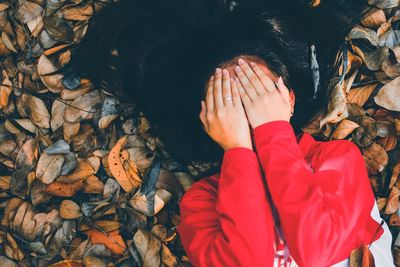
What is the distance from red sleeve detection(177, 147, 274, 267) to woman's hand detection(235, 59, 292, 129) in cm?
12

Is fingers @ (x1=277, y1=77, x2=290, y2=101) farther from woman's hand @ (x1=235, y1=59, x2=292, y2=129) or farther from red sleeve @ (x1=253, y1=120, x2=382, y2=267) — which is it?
red sleeve @ (x1=253, y1=120, x2=382, y2=267)

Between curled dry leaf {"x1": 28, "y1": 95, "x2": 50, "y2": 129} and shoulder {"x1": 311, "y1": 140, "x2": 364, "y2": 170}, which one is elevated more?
shoulder {"x1": 311, "y1": 140, "x2": 364, "y2": 170}

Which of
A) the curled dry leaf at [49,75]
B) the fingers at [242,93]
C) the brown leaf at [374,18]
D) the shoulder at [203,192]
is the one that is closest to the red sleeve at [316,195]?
the fingers at [242,93]

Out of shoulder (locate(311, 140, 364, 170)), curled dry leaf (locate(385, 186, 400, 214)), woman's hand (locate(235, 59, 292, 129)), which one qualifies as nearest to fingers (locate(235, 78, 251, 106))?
woman's hand (locate(235, 59, 292, 129))

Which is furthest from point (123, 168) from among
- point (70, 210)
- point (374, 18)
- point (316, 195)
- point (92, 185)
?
point (374, 18)

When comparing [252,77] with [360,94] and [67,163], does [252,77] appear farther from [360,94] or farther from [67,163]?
[67,163]

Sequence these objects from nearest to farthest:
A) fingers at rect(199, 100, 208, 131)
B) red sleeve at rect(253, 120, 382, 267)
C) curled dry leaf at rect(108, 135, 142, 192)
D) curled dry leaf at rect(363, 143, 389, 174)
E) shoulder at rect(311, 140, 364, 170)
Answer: red sleeve at rect(253, 120, 382, 267) → shoulder at rect(311, 140, 364, 170) → fingers at rect(199, 100, 208, 131) → curled dry leaf at rect(363, 143, 389, 174) → curled dry leaf at rect(108, 135, 142, 192)

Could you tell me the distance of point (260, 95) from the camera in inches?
57.2

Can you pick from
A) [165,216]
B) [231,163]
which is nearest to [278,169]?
[231,163]

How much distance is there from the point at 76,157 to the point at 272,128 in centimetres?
75

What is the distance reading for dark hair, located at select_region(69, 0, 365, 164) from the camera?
1.58m

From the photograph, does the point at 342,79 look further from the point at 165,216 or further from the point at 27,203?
the point at 27,203

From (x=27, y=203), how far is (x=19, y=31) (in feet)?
2.03

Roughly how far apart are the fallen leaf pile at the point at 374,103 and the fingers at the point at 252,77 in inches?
11.7
